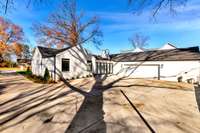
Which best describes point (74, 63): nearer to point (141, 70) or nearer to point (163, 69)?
point (141, 70)

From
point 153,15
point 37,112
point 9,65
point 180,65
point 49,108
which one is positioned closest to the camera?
point 153,15

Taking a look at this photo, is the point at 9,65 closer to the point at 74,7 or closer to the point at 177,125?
the point at 74,7

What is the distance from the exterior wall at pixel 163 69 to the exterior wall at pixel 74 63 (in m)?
5.40

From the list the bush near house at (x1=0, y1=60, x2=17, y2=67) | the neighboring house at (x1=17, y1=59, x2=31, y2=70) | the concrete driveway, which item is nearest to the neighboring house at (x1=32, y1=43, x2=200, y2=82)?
the concrete driveway

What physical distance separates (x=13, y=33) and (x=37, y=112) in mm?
33103

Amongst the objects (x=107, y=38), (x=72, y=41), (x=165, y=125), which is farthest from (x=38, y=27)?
(x=165, y=125)

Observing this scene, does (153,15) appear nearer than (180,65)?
Yes

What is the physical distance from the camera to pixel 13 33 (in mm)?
32688

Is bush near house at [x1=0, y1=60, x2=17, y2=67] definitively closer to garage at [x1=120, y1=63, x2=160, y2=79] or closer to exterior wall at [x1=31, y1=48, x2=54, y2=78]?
exterior wall at [x1=31, y1=48, x2=54, y2=78]

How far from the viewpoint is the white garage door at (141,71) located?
1857cm

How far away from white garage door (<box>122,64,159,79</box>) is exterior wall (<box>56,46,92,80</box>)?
5587mm

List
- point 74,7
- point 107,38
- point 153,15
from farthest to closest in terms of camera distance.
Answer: point 107,38, point 74,7, point 153,15

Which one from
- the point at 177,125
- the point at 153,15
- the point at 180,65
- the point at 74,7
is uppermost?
the point at 74,7

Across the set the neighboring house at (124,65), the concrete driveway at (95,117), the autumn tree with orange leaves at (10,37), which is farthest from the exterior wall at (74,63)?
the autumn tree with orange leaves at (10,37)
